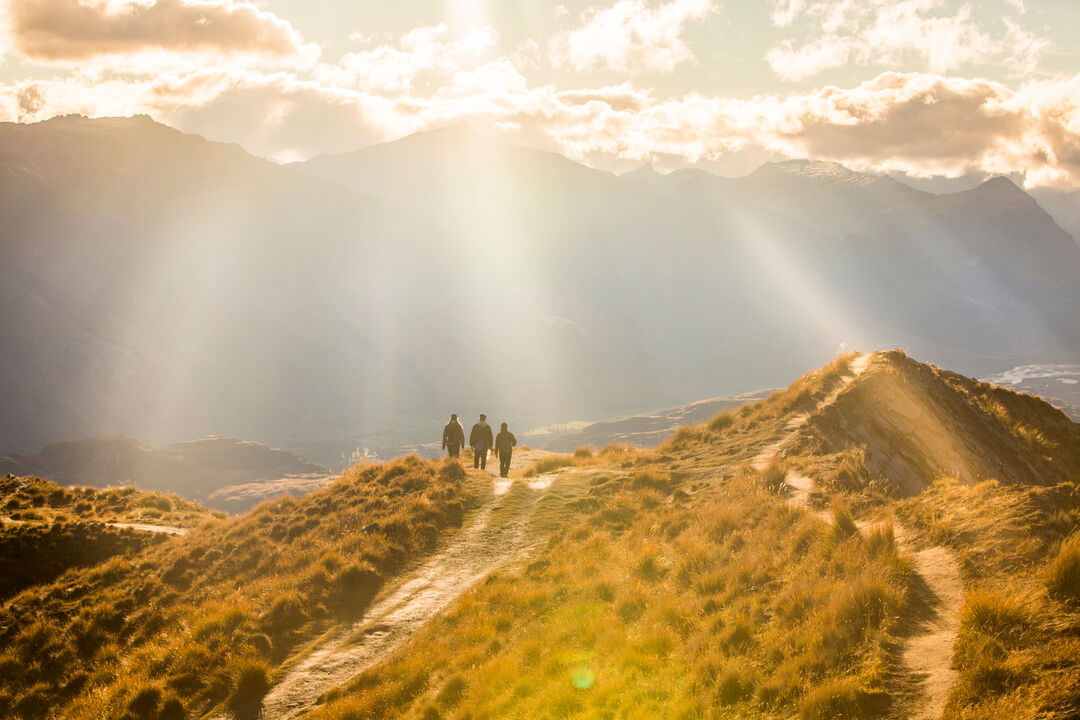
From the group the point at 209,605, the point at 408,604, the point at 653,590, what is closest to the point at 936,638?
the point at 653,590

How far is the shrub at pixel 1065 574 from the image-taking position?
8281mm

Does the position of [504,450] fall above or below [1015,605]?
below

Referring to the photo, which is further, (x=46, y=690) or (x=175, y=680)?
(x=46, y=690)

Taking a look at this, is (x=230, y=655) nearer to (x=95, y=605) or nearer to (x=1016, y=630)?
(x=95, y=605)

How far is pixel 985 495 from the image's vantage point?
12.3 meters

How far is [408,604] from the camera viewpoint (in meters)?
17.2

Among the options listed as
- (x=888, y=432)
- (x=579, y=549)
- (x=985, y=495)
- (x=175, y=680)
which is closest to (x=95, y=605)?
(x=175, y=680)

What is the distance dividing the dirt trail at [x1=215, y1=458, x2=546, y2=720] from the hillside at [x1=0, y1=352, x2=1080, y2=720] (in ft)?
0.27

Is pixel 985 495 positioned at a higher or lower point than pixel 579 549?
higher

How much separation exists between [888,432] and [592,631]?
15.5 m

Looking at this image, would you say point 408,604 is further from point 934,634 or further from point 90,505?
point 90,505

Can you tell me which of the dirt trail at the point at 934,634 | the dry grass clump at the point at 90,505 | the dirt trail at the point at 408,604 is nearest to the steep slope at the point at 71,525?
the dry grass clump at the point at 90,505

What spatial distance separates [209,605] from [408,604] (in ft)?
18.4

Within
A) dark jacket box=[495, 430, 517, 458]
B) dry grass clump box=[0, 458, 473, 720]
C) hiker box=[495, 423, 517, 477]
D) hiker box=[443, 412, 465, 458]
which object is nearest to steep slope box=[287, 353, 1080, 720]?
dry grass clump box=[0, 458, 473, 720]
